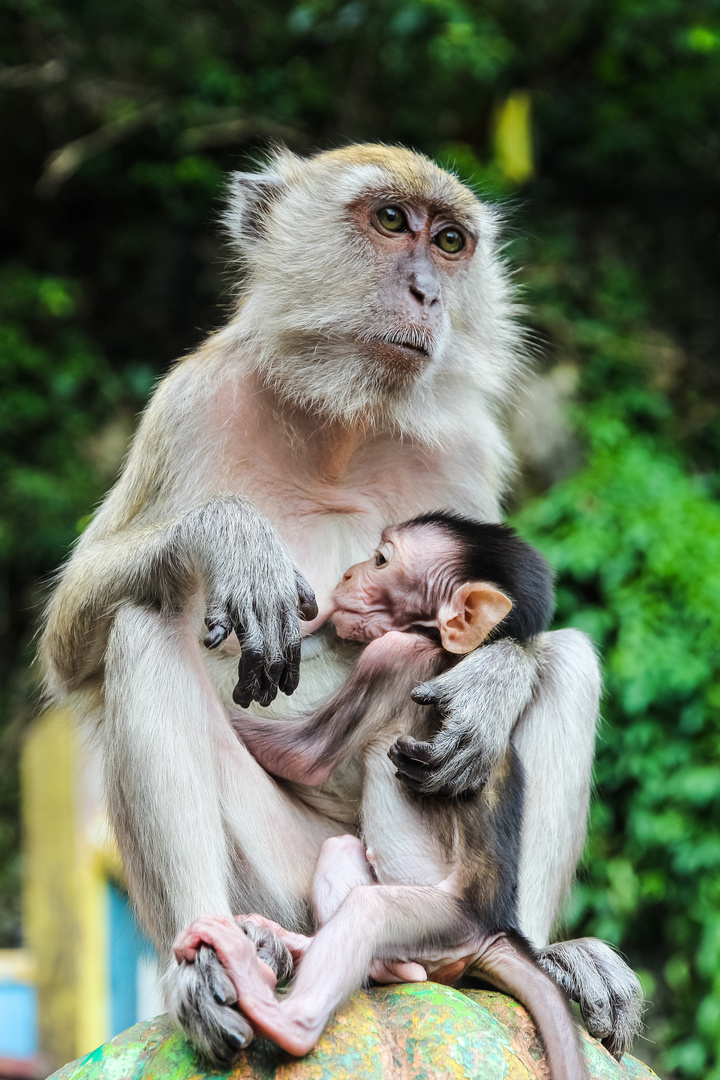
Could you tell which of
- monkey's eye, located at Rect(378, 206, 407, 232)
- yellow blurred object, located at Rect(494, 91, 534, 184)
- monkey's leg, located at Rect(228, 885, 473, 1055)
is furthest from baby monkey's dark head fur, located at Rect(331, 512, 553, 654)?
yellow blurred object, located at Rect(494, 91, 534, 184)

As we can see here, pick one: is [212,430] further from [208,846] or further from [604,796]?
[604,796]

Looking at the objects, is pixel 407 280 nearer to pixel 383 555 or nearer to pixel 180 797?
pixel 383 555

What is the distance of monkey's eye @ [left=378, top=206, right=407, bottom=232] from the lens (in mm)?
3486

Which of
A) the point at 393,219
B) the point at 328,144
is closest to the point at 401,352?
the point at 393,219

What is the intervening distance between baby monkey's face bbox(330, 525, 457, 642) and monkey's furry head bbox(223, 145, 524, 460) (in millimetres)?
483

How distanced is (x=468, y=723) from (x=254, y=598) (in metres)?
0.59

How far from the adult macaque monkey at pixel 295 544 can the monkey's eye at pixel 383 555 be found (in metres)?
0.19

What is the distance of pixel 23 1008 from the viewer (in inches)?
336

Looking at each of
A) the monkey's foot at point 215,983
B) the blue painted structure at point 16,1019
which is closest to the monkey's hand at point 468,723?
the monkey's foot at point 215,983

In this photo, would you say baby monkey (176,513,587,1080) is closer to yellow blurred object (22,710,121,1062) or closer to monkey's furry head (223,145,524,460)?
monkey's furry head (223,145,524,460)

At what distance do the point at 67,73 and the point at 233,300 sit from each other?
713cm

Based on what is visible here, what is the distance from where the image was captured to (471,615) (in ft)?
9.73

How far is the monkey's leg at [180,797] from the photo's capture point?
102 inches

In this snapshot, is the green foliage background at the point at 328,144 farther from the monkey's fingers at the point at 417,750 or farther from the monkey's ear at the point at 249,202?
the monkey's fingers at the point at 417,750
